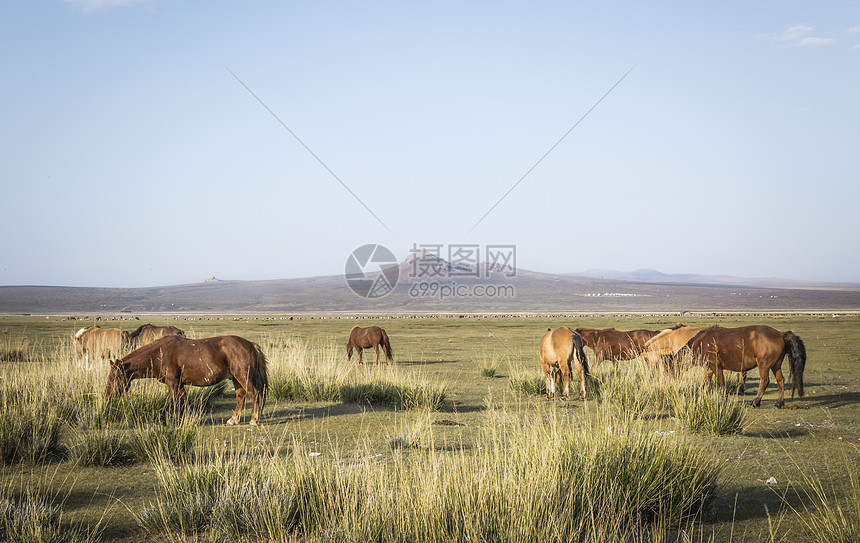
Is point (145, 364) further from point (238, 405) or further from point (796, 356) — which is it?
point (796, 356)

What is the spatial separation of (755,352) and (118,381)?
11589mm

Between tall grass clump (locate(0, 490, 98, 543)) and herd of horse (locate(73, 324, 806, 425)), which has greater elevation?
herd of horse (locate(73, 324, 806, 425))

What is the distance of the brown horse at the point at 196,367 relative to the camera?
9.83m

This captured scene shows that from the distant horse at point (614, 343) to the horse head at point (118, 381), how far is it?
10854 mm

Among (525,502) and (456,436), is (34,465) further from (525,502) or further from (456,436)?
(525,502)

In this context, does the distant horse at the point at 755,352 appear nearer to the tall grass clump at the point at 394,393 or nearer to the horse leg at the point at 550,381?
the horse leg at the point at 550,381

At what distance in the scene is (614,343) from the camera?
16266 mm

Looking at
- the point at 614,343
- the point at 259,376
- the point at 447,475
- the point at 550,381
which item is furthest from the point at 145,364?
the point at 614,343

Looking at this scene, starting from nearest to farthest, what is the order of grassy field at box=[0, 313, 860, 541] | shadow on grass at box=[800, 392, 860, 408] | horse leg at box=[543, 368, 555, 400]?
grassy field at box=[0, 313, 860, 541] → shadow on grass at box=[800, 392, 860, 408] → horse leg at box=[543, 368, 555, 400]

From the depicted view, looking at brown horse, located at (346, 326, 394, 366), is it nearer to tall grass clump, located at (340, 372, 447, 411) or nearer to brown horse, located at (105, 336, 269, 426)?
tall grass clump, located at (340, 372, 447, 411)

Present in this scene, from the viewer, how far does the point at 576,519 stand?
500cm

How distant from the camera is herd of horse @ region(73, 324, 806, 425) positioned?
9.88 m

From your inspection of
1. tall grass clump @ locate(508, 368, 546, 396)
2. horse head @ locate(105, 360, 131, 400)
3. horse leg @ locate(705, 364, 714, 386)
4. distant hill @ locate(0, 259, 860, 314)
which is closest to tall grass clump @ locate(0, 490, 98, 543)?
horse head @ locate(105, 360, 131, 400)

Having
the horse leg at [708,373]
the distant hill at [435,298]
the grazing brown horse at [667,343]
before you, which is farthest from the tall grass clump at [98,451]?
the distant hill at [435,298]
